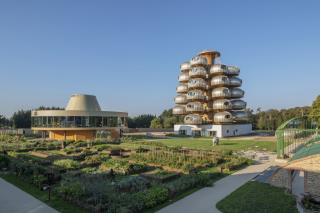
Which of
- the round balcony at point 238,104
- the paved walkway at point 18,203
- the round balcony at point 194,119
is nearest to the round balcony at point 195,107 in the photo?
the round balcony at point 194,119

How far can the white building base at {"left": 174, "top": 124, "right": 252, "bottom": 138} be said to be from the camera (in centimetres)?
6015

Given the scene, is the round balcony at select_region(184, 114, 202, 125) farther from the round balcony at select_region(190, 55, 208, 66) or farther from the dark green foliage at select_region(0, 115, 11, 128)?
the dark green foliage at select_region(0, 115, 11, 128)

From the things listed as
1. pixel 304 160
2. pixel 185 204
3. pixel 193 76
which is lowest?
pixel 185 204

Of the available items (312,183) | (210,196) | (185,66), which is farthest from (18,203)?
(185,66)

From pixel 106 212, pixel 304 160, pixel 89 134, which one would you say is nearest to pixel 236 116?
pixel 89 134

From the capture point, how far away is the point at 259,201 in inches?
529

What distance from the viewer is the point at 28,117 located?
86.5m

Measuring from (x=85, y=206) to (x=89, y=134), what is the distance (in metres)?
39.8

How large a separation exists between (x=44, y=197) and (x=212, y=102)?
56.2 metres

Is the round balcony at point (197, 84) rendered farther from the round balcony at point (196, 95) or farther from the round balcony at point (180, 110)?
the round balcony at point (180, 110)

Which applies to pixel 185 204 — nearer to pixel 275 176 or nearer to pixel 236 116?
pixel 275 176

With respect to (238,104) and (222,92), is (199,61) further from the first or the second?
(238,104)

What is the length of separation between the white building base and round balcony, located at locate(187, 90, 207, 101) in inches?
270

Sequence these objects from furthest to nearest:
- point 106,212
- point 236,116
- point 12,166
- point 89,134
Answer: point 236,116 → point 89,134 → point 12,166 → point 106,212
